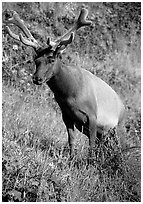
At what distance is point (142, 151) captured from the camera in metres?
5.84

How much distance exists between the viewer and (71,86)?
593cm

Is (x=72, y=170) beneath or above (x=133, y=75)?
beneath

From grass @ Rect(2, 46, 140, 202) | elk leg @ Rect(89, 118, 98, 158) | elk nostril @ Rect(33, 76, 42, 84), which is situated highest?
elk nostril @ Rect(33, 76, 42, 84)

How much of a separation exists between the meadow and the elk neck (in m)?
0.74

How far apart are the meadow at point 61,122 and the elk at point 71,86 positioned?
1.16 ft

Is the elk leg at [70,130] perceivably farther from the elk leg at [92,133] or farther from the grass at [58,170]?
the elk leg at [92,133]

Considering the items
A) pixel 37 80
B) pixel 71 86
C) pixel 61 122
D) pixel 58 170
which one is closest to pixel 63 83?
pixel 71 86

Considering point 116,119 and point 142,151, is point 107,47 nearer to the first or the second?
point 116,119

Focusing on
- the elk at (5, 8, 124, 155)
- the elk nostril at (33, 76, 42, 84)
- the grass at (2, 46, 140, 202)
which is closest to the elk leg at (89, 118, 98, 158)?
the elk at (5, 8, 124, 155)

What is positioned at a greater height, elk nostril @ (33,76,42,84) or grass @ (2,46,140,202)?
elk nostril @ (33,76,42,84)

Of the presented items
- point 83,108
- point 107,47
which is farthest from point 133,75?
point 83,108

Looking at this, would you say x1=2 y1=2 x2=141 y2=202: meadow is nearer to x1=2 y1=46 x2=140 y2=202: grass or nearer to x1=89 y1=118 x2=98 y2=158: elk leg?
x1=2 y1=46 x2=140 y2=202: grass

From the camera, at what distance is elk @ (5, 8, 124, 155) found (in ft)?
18.2

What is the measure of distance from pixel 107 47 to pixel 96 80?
5761mm
